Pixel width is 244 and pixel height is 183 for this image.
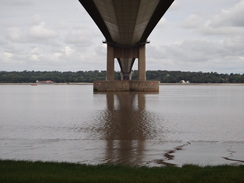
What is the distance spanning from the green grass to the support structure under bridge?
22.5m

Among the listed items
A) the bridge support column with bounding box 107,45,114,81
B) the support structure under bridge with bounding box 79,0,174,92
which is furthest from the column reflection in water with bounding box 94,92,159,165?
the bridge support column with bounding box 107,45,114,81

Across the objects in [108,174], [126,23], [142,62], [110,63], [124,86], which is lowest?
[124,86]

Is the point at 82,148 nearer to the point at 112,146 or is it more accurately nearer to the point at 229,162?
the point at 112,146

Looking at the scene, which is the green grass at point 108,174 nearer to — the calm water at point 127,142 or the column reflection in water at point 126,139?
the calm water at point 127,142

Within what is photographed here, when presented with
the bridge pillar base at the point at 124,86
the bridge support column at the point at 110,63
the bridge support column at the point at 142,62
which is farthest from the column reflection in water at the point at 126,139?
the bridge support column at the point at 142,62

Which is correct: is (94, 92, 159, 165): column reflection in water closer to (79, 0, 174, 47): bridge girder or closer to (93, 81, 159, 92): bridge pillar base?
(79, 0, 174, 47): bridge girder

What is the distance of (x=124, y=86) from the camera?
64.0m

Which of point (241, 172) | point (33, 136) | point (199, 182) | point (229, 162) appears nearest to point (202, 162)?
point (229, 162)

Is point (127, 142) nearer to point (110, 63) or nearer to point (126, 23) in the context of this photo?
point (126, 23)

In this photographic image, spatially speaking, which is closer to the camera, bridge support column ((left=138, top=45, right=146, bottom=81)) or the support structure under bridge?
the support structure under bridge

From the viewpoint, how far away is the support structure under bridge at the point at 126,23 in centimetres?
3028

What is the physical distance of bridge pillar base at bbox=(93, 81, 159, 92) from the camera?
63.2m

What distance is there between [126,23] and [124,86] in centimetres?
2577

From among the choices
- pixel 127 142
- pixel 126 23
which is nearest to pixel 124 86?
pixel 126 23
